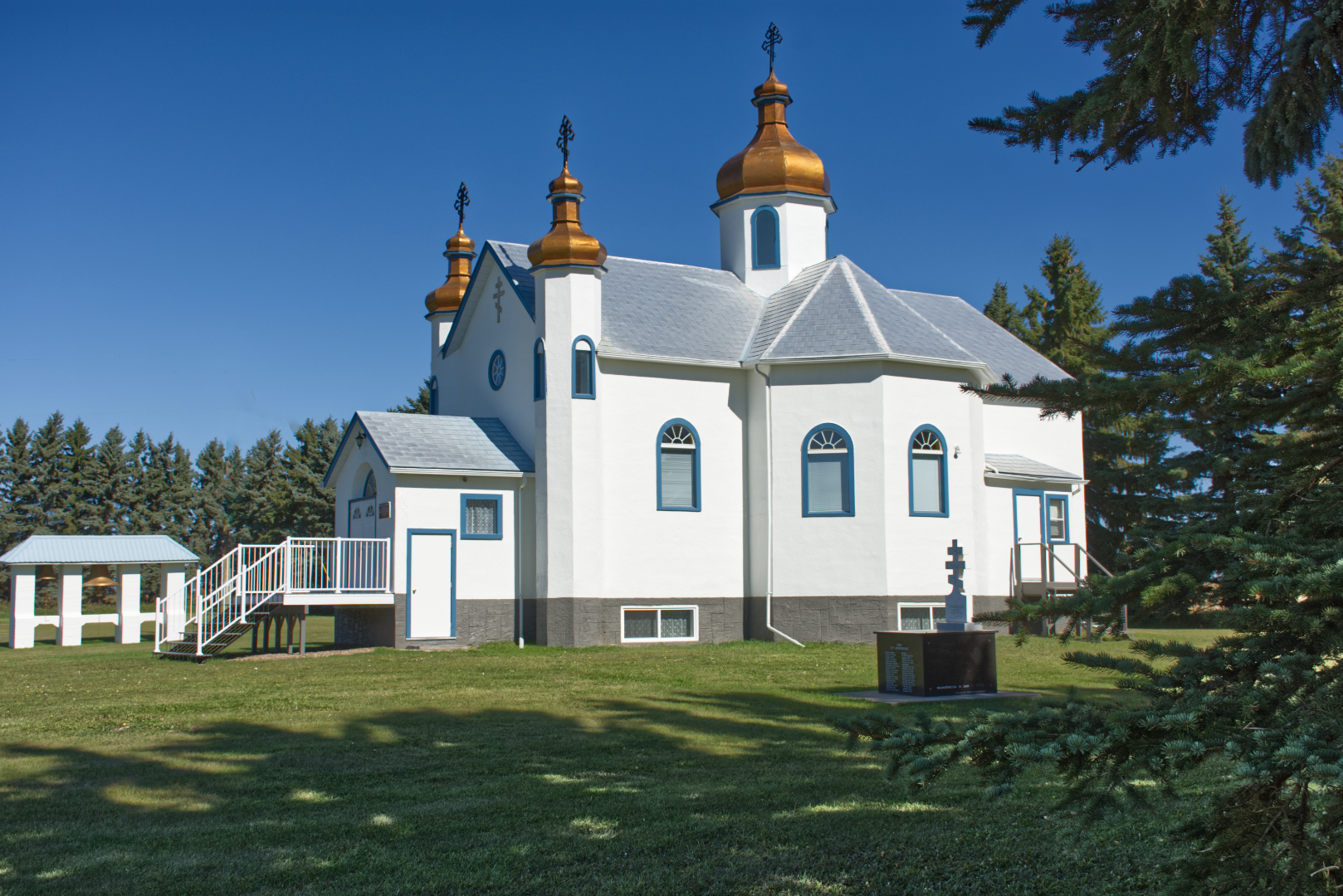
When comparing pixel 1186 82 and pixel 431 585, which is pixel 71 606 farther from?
pixel 1186 82

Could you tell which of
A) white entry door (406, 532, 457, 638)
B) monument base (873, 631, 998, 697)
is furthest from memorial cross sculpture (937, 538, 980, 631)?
white entry door (406, 532, 457, 638)

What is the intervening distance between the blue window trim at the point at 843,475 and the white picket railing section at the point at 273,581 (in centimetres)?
806

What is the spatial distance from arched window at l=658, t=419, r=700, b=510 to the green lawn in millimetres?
9090

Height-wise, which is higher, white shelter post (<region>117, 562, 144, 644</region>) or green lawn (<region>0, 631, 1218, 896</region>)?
white shelter post (<region>117, 562, 144, 644</region>)

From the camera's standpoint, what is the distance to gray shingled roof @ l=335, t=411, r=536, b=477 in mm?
20781

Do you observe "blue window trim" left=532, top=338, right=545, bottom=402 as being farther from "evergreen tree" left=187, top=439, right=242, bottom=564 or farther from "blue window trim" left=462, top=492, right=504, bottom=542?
"evergreen tree" left=187, top=439, right=242, bottom=564

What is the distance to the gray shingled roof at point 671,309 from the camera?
21.7m

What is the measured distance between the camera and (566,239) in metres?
21.0

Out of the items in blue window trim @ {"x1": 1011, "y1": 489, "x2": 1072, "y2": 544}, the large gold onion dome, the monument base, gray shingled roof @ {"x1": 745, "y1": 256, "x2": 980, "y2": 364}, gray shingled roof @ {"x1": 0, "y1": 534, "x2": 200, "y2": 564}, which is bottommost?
the monument base

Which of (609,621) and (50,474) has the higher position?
(50,474)

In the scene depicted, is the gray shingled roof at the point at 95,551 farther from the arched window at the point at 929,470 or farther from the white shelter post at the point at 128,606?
the arched window at the point at 929,470

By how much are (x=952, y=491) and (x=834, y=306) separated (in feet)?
14.8

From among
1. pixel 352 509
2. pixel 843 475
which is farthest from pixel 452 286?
pixel 843 475

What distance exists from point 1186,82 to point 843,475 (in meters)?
16.3
